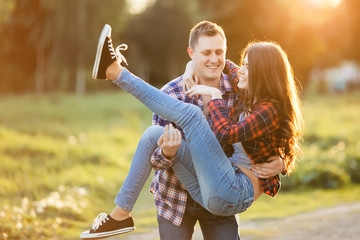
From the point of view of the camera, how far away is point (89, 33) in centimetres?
2539

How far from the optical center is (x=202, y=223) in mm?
4148

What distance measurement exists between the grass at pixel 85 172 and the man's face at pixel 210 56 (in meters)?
3.23

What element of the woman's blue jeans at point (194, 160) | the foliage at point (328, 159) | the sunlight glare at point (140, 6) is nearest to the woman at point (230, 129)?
the woman's blue jeans at point (194, 160)

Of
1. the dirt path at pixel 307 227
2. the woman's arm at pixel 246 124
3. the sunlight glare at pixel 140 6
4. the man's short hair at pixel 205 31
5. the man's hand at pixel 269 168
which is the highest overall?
the sunlight glare at pixel 140 6

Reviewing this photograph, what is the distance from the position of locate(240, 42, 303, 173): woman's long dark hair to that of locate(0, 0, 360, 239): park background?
146 inches

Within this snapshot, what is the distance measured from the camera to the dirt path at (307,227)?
21.4 feet

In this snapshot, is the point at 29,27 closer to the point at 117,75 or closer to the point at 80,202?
the point at 80,202

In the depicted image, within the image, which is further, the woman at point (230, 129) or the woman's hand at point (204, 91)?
the woman's hand at point (204, 91)

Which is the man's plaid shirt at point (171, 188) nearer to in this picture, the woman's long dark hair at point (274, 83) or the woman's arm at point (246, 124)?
the woman's arm at point (246, 124)

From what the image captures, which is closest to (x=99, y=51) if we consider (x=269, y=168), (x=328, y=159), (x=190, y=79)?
(x=190, y=79)

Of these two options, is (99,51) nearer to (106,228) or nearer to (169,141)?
(169,141)

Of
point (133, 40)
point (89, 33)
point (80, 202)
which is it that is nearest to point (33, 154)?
point (80, 202)

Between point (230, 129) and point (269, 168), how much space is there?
0.48m

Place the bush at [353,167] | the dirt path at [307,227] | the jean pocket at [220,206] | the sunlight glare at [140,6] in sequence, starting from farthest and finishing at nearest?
the sunlight glare at [140,6] < the bush at [353,167] < the dirt path at [307,227] < the jean pocket at [220,206]
